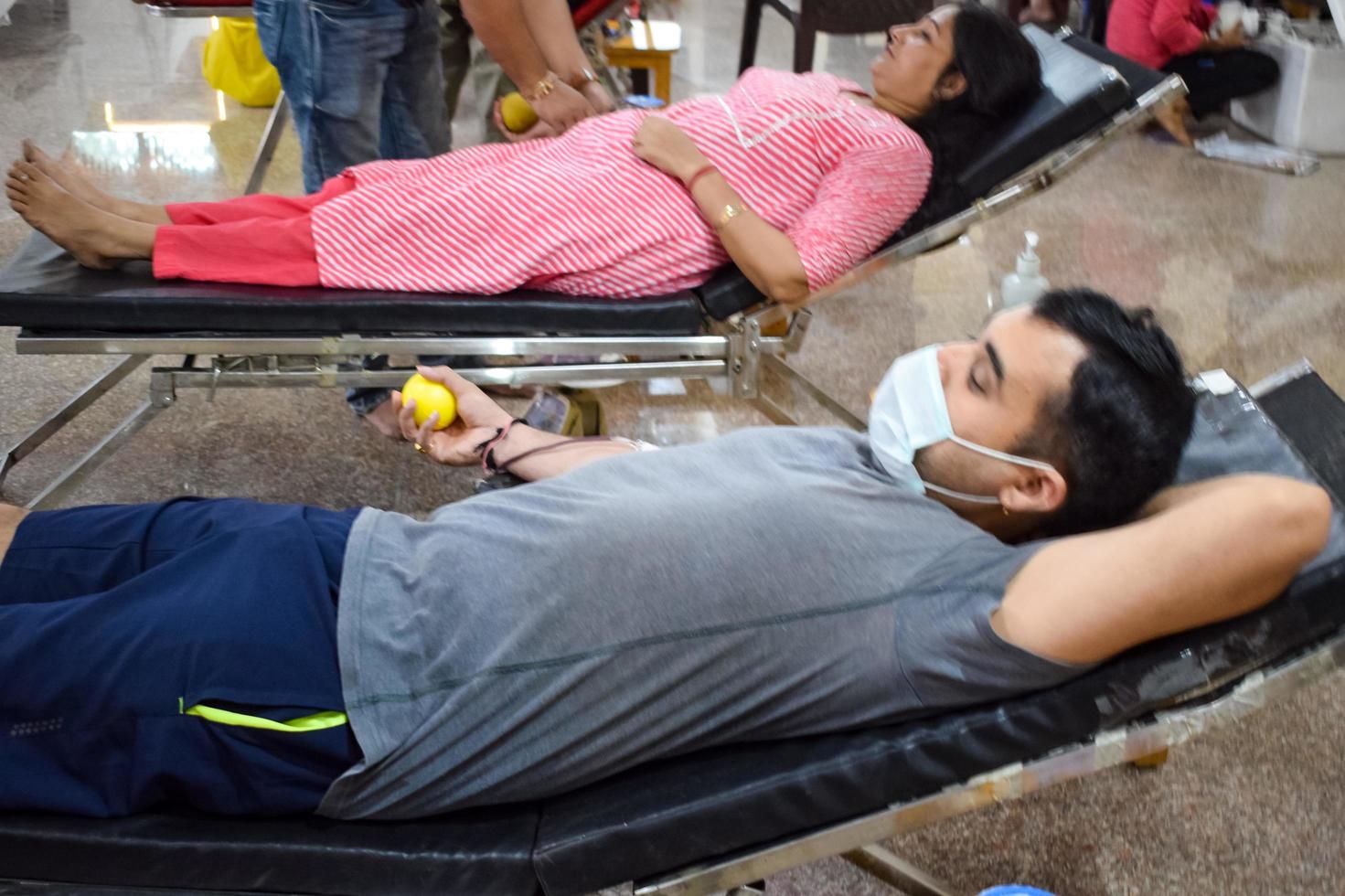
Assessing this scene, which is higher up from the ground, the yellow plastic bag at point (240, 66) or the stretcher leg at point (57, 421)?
the stretcher leg at point (57, 421)

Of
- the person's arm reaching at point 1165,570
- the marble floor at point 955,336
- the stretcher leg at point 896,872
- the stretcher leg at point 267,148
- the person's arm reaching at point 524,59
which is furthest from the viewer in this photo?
the stretcher leg at point 267,148

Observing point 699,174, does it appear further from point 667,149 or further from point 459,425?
point 459,425

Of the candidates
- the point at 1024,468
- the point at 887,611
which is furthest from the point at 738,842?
the point at 1024,468

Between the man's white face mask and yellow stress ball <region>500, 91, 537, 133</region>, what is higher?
the man's white face mask

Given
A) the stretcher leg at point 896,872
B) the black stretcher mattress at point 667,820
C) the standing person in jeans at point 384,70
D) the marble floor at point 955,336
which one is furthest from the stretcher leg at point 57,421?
the stretcher leg at point 896,872

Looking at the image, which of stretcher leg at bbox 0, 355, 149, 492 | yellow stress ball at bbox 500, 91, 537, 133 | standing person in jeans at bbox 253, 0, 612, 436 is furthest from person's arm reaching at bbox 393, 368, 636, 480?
yellow stress ball at bbox 500, 91, 537, 133

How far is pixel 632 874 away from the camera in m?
1.20

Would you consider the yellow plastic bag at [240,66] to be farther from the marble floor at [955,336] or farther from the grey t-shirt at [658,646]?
the grey t-shirt at [658,646]

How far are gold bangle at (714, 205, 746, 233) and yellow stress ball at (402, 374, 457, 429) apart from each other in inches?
22.0

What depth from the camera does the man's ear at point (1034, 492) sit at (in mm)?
1269

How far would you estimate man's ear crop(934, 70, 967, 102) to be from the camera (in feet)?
7.44

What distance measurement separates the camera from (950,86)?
89.8 inches

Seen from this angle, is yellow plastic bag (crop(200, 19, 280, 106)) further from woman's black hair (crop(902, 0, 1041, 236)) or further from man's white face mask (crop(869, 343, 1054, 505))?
man's white face mask (crop(869, 343, 1054, 505))

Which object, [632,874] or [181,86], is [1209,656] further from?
[181,86]
